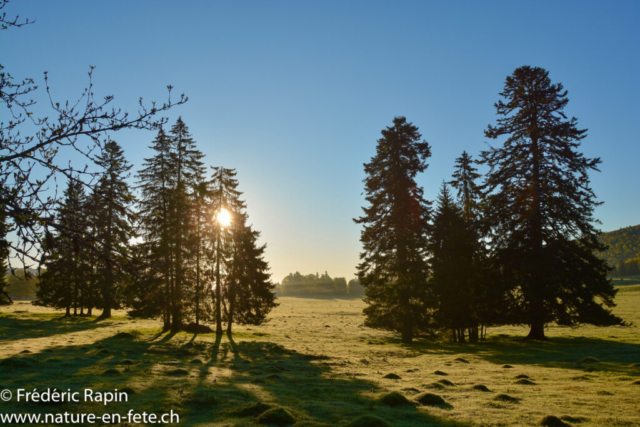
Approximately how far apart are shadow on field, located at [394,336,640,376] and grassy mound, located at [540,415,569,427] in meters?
8.19

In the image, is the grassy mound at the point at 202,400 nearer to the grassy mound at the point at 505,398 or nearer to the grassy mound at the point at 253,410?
the grassy mound at the point at 253,410

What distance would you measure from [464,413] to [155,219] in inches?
1139

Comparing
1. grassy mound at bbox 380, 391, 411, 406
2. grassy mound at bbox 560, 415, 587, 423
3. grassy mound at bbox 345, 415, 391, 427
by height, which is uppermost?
grassy mound at bbox 560, 415, 587, 423

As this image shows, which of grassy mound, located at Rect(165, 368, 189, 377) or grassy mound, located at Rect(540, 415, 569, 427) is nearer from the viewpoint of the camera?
grassy mound, located at Rect(540, 415, 569, 427)

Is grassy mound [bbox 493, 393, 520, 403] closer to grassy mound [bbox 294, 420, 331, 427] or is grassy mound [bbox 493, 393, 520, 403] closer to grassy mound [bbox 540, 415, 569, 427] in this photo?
grassy mound [bbox 540, 415, 569, 427]

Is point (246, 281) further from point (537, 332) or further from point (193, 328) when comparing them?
point (537, 332)

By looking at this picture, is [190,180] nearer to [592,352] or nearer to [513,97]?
[513,97]

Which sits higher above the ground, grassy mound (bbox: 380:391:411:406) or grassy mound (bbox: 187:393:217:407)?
grassy mound (bbox: 380:391:411:406)

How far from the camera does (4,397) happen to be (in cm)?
869

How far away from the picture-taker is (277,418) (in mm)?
8148

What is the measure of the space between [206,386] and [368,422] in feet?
19.9

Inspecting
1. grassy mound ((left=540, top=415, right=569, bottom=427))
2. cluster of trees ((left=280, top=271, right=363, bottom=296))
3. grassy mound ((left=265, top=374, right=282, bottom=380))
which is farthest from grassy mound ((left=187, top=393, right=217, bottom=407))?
cluster of trees ((left=280, top=271, right=363, bottom=296))

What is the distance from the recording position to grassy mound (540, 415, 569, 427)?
25.5ft

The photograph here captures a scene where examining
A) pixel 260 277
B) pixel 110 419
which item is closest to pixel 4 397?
pixel 110 419
